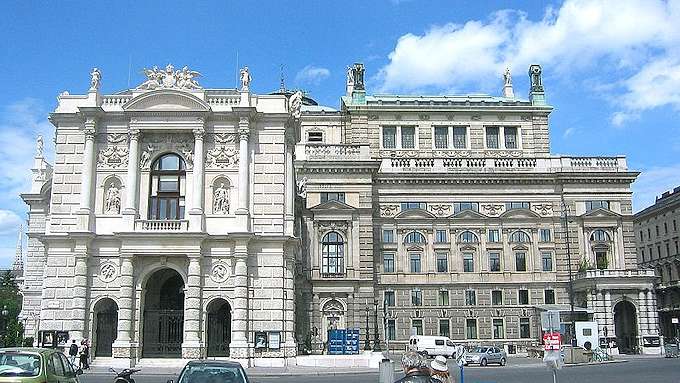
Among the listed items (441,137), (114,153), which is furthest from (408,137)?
(114,153)

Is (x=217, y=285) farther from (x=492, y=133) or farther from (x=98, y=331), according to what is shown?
(x=492, y=133)

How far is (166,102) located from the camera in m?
45.1

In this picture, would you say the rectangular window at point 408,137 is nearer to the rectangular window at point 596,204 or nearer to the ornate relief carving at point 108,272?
the rectangular window at point 596,204

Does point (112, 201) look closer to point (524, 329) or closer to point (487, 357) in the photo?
point (487, 357)

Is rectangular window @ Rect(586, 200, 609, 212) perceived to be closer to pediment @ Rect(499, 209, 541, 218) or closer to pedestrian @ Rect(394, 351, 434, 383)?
pediment @ Rect(499, 209, 541, 218)

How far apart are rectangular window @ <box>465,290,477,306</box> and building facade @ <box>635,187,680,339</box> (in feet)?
118

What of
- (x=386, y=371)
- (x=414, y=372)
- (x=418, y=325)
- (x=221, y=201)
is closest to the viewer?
(x=414, y=372)

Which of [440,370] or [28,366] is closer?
[440,370]

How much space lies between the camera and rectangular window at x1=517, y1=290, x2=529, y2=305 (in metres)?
64.8

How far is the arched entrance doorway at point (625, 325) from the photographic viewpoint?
6425 centimetres

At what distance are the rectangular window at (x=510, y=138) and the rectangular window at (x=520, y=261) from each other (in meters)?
11.3

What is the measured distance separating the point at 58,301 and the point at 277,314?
43.5ft

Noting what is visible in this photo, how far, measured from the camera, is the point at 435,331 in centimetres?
6388

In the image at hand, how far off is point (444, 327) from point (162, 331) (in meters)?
28.8
